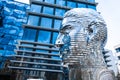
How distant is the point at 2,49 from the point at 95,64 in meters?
14.2

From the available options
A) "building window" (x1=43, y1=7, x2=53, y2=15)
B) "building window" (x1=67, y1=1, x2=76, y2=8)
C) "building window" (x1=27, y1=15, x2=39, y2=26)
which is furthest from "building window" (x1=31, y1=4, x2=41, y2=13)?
"building window" (x1=67, y1=1, x2=76, y2=8)

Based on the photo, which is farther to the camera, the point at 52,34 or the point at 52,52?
the point at 52,34

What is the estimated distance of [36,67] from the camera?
1192 cm

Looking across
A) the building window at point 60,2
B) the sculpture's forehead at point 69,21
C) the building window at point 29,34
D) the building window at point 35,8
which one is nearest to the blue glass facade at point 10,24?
the building window at point 35,8

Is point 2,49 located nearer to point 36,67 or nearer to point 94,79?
point 36,67

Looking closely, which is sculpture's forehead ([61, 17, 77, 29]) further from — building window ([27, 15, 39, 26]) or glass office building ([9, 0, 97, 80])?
building window ([27, 15, 39, 26])

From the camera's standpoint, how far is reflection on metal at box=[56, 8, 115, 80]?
3.45 feet

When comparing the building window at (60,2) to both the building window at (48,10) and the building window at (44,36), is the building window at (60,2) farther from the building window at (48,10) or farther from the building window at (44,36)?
the building window at (44,36)

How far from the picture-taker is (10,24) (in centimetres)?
1548

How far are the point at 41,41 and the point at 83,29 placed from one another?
42.8 feet

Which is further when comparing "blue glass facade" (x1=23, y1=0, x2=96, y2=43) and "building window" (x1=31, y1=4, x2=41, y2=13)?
"building window" (x1=31, y1=4, x2=41, y2=13)

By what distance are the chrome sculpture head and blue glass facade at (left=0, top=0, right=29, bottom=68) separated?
1361 centimetres

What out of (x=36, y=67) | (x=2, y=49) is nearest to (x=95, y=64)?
(x=36, y=67)

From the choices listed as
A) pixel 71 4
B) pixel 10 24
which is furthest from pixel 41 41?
pixel 71 4
